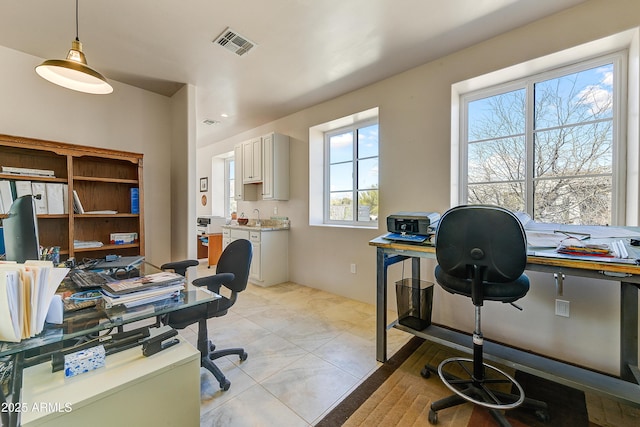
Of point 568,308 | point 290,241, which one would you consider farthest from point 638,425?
point 290,241

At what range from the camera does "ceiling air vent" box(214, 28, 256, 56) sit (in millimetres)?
2223

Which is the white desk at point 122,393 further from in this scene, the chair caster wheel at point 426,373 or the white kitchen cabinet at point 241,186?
the white kitchen cabinet at point 241,186

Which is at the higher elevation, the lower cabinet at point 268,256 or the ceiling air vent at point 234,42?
the ceiling air vent at point 234,42

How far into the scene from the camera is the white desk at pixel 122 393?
0.87m

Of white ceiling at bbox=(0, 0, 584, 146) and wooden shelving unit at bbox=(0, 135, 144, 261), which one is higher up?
white ceiling at bbox=(0, 0, 584, 146)

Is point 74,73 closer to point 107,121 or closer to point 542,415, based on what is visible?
point 107,121

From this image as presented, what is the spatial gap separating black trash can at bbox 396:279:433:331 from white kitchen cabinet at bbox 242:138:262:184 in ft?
9.59

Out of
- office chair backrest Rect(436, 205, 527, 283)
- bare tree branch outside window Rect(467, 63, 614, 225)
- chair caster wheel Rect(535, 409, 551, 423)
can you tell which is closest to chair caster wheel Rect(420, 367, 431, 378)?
chair caster wheel Rect(535, 409, 551, 423)

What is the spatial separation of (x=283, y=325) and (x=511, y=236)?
Result: 7.02 ft

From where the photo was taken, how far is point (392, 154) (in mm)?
2986

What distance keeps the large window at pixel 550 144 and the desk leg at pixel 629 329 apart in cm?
63

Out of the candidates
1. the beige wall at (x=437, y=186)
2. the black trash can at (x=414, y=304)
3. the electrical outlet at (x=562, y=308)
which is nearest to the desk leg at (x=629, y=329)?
the beige wall at (x=437, y=186)

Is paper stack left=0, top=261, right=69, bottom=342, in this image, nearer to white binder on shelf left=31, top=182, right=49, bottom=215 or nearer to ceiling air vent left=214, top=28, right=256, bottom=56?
white binder on shelf left=31, top=182, right=49, bottom=215

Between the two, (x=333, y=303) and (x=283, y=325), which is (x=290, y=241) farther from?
(x=283, y=325)
